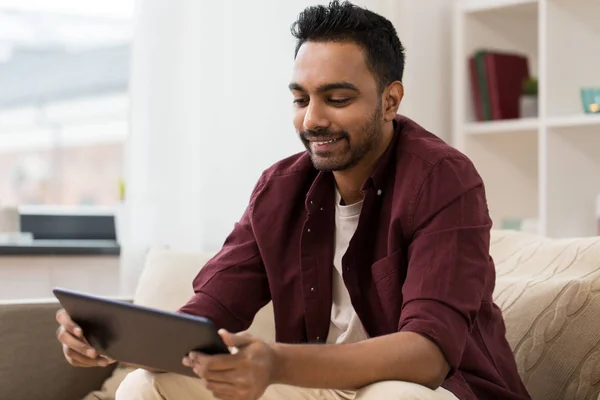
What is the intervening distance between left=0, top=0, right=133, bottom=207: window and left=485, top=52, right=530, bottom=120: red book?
1.21 metres

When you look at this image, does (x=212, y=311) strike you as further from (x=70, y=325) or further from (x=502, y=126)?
(x=502, y=126)

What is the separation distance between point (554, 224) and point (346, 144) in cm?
123

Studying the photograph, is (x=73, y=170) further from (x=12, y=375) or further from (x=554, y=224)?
(x=554, y=224)

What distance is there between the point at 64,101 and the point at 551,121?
162cm

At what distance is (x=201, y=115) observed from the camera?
8.59 ft

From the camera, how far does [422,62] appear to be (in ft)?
9.77

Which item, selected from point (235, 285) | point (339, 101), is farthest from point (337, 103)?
point (235, 285)

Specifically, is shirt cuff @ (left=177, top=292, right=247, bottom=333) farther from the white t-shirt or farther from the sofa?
the sofa

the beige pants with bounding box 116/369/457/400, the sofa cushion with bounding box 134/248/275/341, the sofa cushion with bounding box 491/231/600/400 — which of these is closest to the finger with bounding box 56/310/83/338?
the beige pants with bounding box 116/369/457/400

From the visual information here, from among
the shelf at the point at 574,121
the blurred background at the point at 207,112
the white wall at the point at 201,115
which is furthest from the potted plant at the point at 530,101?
the white wall at the point at 201,115

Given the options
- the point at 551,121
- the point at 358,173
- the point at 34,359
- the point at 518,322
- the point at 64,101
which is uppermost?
the point at 64,101

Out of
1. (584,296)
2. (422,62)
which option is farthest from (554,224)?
(584,296)

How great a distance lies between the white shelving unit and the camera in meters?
2.71

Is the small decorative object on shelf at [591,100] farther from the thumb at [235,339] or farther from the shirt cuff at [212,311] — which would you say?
the thumb at [235,339]
